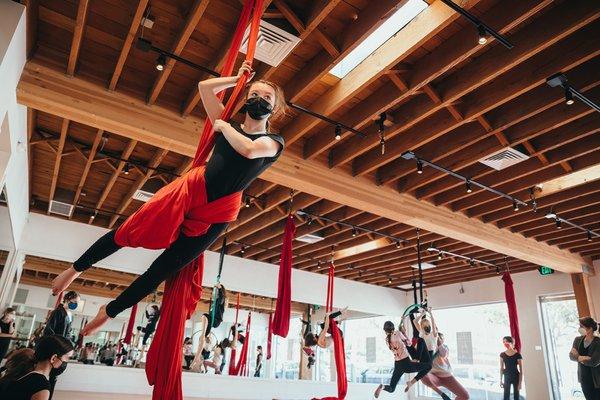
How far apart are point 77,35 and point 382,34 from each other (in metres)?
2.82

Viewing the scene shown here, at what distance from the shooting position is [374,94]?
4.49 meters

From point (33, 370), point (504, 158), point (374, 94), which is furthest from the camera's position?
point (504, 158)

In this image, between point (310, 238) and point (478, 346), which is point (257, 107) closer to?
point (310, 238)

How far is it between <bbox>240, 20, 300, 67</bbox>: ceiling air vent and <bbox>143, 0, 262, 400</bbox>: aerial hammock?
1.86 m

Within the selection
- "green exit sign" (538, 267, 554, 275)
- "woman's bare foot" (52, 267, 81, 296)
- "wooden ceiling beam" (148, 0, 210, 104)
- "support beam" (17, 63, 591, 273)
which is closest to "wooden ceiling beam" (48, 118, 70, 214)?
"support beam" (17, 63, 591, 273)

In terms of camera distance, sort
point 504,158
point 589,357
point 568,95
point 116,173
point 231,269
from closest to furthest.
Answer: point 568,95 < point 504,158 < point 589,357 < point 116,173 < point 231,269

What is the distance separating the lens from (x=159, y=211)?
4.99 ft

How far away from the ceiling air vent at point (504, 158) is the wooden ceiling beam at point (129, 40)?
4.31m

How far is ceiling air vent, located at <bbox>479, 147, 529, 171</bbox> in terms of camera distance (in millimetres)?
5094

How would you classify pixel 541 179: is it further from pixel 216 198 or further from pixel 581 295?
pixel 216 198

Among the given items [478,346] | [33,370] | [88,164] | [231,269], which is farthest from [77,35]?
[478,346]

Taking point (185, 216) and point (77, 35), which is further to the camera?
point (77, 35)

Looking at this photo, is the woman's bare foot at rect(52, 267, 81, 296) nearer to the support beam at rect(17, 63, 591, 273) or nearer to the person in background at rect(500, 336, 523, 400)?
the support beam at rect(17, 63, 591, 273)

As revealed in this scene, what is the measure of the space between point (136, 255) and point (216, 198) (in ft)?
25.4
